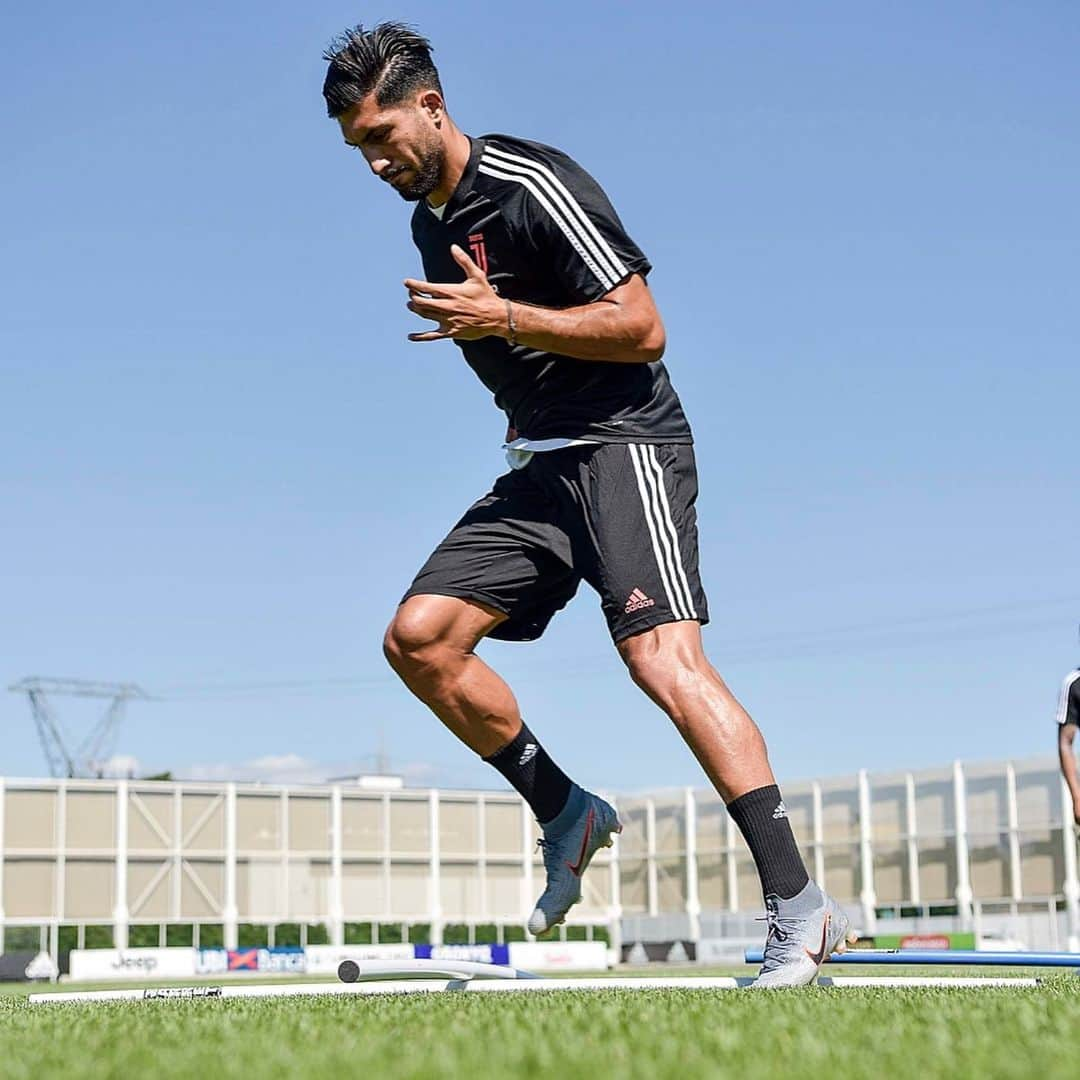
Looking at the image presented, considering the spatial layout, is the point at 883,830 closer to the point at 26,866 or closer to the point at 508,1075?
the point at 26,866

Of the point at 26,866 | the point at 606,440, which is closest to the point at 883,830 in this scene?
→ the point at 26,866

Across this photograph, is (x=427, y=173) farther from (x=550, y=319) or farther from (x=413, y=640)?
(x=413, y=640)

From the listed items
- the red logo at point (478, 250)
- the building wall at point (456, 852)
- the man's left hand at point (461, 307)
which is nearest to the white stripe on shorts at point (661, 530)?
the man's left hand at point (461, 307)

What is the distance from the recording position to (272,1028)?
252cm

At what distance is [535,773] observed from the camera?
4.66 meters

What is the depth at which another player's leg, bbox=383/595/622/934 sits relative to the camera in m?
4.44

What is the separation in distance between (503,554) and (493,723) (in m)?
0.50

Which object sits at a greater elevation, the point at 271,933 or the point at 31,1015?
the point at 31,1015

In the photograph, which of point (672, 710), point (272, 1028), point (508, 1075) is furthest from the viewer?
point (672, 710)

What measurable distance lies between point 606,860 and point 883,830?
13.2m

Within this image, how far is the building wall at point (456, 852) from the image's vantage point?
46469mm

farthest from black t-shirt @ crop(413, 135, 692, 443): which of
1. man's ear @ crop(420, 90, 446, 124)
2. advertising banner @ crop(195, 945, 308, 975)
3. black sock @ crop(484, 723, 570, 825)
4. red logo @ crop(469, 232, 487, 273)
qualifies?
advertising banner @ crop(195, 945, 308, 975)

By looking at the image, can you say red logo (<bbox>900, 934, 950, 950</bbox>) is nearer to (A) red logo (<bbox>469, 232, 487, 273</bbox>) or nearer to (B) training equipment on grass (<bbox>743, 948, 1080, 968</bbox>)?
(B) training equipment on grass (<bbox>743, 948, 1080, 968</bbox>)

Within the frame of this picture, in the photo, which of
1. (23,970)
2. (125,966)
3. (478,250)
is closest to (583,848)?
(478,250)
